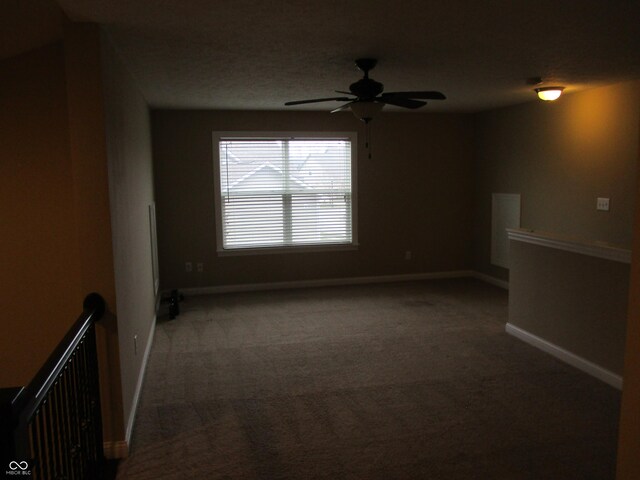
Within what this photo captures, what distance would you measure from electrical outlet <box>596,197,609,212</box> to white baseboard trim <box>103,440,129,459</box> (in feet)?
15.4

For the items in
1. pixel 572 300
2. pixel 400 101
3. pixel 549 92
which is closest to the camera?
pixel 400 101

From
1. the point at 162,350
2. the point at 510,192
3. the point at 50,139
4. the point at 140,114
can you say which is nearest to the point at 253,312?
the point at 162,350

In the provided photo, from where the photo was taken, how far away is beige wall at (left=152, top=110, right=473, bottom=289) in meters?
6.23

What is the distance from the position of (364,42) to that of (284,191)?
3542 mm

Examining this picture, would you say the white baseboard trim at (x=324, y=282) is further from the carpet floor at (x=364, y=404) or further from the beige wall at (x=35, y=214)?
the beige wall at (x=35, y=214)

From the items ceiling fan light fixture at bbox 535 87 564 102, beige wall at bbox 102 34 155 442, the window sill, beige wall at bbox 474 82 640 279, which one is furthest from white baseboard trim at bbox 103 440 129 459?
ceiling fan light fixture at bbox 535 87 564 102

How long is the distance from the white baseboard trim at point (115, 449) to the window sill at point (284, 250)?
3.81 metres

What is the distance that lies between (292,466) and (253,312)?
3.03 meters

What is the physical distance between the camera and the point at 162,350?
14.5 ft

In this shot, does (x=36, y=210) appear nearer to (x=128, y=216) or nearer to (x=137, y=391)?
(x=128, y=216)

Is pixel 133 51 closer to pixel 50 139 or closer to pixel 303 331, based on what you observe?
pixel 50 139

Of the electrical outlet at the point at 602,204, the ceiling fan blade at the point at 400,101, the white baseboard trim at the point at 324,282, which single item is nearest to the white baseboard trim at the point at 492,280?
the white baseboard trim at the point at 324,282

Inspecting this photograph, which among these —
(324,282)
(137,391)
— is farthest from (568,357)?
(324,282)

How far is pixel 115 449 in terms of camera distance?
9.04 ft
